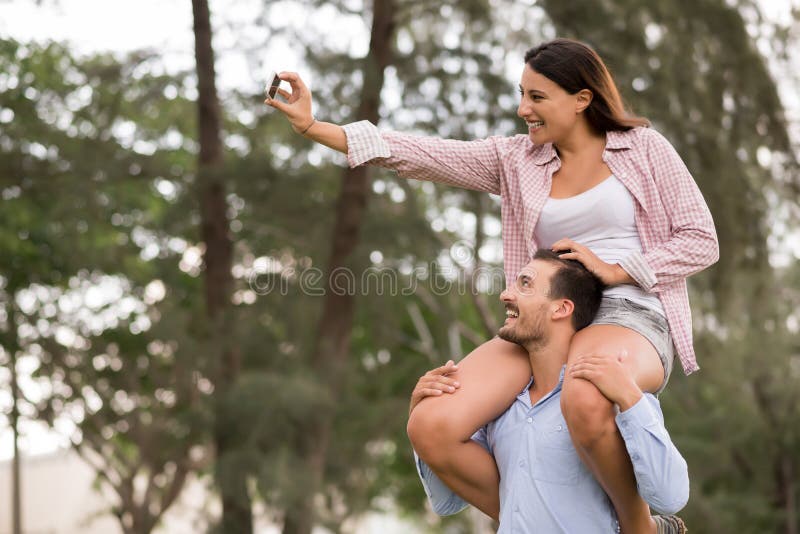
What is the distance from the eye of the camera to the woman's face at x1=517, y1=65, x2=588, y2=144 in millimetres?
A: 3062

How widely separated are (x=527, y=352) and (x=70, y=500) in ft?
87.4

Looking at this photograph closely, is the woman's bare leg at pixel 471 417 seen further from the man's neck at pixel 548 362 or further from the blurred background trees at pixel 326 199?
the blurred background trees at pixel 326 199

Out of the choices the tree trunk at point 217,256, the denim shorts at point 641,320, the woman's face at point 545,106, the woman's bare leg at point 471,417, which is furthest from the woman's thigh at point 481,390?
the tree trunk at point 217,256

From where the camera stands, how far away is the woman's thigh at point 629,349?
2818 millimetres

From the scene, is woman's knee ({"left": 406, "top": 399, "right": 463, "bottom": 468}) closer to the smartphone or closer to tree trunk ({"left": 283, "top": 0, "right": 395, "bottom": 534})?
the smartphone

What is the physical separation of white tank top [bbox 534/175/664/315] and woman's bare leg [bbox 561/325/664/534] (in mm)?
167

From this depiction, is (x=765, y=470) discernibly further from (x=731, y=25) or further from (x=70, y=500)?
(x=70, y=500)

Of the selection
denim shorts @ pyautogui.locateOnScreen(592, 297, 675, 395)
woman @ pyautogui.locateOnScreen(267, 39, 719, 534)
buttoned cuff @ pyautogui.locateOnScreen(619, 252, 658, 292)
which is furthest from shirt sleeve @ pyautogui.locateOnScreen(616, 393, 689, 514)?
buttoned cuff @ pyautogui.locateOnScreen(619, 252, 658, 292)

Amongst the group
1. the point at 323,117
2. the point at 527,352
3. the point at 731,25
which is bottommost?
the point at 323,117

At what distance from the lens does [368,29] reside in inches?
438

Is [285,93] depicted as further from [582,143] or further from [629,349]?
[629,349]

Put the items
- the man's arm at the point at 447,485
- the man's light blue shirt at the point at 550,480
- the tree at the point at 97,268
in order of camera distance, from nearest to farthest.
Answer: the man's light blue shirt at the point at 550,480 → the man's arm at the point at 447,485 → the tree at the point at 97,268

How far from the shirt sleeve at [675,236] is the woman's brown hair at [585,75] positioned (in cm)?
14

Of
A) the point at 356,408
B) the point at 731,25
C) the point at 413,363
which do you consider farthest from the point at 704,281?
the point at 413,363
